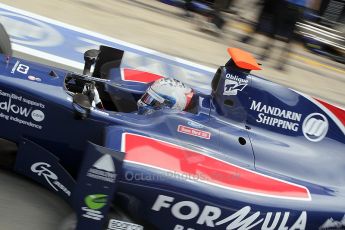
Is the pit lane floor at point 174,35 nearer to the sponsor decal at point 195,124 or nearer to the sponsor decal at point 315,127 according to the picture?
the sponsor decal at point 315,127

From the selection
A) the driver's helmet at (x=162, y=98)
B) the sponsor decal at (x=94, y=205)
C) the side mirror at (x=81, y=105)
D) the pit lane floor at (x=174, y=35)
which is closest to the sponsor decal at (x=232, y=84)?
the driver's helmet at (x=162, y=98)

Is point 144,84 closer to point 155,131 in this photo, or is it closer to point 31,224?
point 155,131

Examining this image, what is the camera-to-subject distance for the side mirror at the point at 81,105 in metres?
3.28

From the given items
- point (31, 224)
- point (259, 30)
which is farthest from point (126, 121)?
point (259, 30)

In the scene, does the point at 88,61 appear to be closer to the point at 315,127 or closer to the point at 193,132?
the point at 193,132

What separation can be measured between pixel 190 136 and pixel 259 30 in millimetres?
6407

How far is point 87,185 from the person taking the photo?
9.70 feet

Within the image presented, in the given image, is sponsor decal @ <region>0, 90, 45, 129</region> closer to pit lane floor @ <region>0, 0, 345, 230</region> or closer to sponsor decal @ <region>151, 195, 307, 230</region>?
sponsor decal @ <region>151, 195, 307, 230</region>

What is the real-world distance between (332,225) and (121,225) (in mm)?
1465

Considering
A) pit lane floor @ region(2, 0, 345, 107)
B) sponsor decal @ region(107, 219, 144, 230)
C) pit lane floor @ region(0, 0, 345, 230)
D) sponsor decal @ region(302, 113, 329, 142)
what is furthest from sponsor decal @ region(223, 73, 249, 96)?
pit lane floor @ region(2, 0, 345, 107)

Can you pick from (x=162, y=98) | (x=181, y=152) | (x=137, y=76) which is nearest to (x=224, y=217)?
(x=181, y=152)

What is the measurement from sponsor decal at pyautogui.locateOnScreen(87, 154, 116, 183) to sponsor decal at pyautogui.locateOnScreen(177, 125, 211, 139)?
0.79 m

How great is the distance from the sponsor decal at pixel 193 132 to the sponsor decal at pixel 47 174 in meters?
0.92

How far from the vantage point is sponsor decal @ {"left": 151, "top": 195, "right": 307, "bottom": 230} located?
3.12 meters
